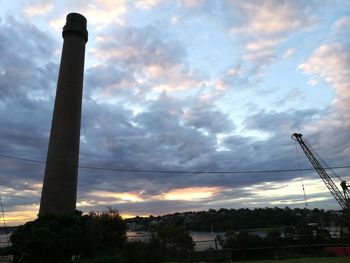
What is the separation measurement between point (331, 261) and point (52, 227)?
62.6 feet

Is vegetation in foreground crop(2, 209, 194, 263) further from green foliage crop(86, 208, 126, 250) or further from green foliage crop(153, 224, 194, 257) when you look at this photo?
green foliage crop(153, 224, 194, 257)

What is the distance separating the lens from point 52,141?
4309 centimetres

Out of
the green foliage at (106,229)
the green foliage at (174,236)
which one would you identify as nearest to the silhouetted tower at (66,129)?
the green foliage at (106,229)

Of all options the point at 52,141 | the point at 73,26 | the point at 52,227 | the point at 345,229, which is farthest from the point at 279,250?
the point at 345,229

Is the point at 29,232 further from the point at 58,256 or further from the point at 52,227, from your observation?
the point at 58,256

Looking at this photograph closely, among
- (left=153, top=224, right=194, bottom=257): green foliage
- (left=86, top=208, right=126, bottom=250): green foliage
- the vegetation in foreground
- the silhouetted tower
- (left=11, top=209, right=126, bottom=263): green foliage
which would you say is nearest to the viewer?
the vegetation in foreground

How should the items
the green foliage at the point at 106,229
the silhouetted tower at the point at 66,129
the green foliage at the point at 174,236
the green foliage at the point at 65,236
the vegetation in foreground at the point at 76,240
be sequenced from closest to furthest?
1. the vegetation in foreground at the point at 76,240
2. the green foliage at the point at 65,236
3. the green foliage at the point at 106,229
4. the green foliage at the point at 174,236
5. the silhouetted tower at the point at 66,129

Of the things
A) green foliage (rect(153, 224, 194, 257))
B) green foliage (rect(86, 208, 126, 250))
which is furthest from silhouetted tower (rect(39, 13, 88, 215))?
green foliage (rect(153, 224, 194, 257))

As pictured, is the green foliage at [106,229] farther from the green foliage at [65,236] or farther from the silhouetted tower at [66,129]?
the silhouetted tower at [66,129]

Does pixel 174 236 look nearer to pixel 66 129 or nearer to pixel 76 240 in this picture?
pixel 76 240

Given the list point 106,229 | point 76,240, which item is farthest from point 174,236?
point 76,240

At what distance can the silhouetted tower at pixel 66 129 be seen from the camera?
4084 centimetres

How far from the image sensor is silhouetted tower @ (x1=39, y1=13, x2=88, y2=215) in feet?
134

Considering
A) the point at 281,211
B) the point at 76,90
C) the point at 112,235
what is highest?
the point at 76,90
